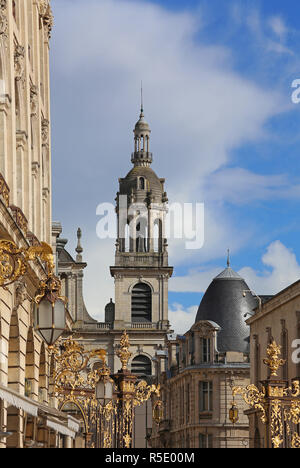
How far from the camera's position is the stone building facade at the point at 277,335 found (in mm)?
47250

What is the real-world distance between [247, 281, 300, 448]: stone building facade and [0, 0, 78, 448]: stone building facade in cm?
1468

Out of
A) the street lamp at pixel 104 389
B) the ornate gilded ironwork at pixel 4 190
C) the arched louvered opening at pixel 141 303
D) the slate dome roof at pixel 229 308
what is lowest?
the street lamp at pixel 104 389

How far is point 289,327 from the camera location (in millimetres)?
48875

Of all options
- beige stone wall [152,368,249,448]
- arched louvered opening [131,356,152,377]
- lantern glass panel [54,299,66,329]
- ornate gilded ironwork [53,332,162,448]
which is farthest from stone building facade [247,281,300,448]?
arched louvered opening [131,356,152,377]

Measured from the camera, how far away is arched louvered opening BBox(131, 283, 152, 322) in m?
96.0

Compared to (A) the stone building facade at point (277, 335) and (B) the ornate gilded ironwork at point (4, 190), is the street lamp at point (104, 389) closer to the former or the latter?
(B) the ornate gilded ironwork at point (4, 190)

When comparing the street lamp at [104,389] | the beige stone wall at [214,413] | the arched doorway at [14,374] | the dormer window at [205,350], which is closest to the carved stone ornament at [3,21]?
the arched doorway at [14,374]

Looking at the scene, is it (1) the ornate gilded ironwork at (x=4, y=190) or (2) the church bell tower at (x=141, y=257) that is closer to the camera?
(1) the ornate gilded ironwork at (x=4, y=190)

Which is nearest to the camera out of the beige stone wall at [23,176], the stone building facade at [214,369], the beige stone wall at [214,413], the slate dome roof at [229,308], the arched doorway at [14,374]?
the beige stone wall at [23,176]

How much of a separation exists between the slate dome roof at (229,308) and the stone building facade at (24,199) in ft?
119

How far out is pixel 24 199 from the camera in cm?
2761
